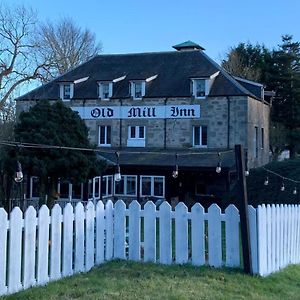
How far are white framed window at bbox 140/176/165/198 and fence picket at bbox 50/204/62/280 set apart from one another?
23.6 meters

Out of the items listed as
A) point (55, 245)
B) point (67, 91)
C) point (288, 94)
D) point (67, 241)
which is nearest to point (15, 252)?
point (55, 245)

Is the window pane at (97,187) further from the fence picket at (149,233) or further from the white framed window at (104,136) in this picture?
the fence picket at (149,233)

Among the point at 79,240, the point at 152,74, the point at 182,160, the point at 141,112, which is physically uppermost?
the point at 152,74

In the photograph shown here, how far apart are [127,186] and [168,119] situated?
4.90 meters

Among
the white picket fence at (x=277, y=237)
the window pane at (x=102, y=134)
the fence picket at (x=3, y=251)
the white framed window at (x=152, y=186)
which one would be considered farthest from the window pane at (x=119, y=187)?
the fence picket at (x=3, y=251)

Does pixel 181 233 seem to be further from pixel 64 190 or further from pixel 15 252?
pixel 64 190

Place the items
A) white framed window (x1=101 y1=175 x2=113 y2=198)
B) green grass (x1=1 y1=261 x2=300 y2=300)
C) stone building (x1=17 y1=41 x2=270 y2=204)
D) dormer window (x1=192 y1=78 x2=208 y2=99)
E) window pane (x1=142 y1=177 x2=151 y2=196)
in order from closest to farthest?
green grass (x1=1 y1=261 x2=300 y2=300) → stone building (x1=17 y1=41 x2=270 y2=204) → window pane (x1=142 y1=177 x2=151 y2=196) → white framed window (x1=101 y1=175 x2=113 y2=198) → dormer window (x1=192 y1=78 x2=208 y2=99)

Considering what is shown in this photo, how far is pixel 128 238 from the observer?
333 inches

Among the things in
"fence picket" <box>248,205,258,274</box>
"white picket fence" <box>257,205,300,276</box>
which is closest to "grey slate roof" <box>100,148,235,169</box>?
"white picket fence" <box>257,205,300,276</box>

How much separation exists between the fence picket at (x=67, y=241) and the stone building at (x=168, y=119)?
68.8 ft

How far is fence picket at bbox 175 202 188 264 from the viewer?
7.91m

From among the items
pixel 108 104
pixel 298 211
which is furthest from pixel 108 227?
pixel 108 104

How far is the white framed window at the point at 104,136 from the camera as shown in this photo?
33.8m

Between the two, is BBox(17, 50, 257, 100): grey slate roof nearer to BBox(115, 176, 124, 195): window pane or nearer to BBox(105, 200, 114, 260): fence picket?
BBox(115, 176, 124, 195): window pane
